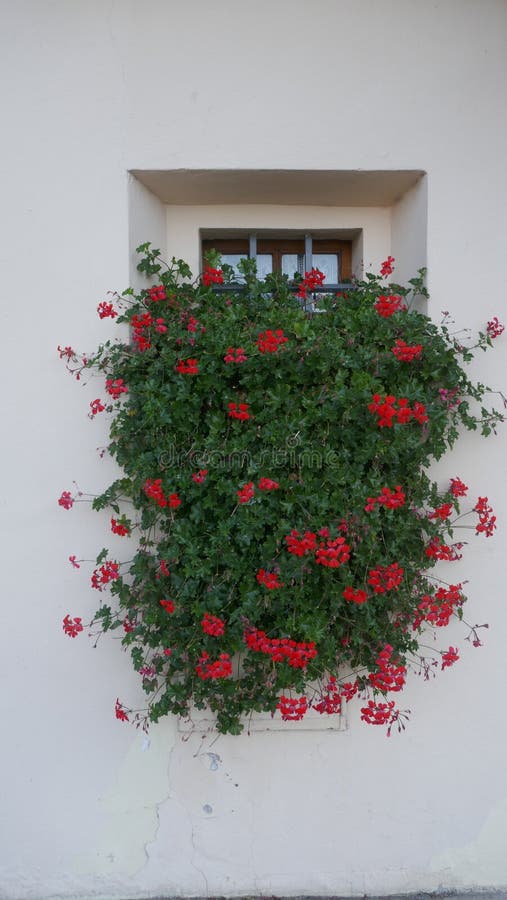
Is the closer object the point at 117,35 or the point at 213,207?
the point at 117,35

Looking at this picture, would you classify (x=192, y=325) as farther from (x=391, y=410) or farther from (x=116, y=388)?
(x=391, y=410)

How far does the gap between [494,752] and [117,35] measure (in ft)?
10.7

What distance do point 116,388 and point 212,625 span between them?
35.5 inches

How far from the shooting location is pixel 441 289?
8.20ft

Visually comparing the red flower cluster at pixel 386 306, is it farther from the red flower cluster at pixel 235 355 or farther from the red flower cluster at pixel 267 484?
the red flower cluster at pixel 267 484

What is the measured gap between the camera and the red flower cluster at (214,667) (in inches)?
82.1

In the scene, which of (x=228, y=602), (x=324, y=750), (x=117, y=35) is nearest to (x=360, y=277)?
(x=117, y=35)

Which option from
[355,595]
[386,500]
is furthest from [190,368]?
[355,595]

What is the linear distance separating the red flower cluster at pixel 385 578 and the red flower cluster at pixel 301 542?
240 mm

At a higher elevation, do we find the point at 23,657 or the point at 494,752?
the point at 23,657

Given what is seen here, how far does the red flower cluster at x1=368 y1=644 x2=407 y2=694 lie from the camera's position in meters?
2.19

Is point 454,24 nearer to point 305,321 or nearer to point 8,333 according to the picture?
point 305,321

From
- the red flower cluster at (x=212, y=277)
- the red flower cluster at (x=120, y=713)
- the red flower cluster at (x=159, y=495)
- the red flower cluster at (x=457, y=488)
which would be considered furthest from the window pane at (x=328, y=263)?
the red flower cluster at (x=120, y=713)

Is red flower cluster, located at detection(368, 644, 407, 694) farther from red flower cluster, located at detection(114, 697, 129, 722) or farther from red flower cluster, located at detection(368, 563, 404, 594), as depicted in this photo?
red flower cluster, located at detection(114, 697, 129, 722)
